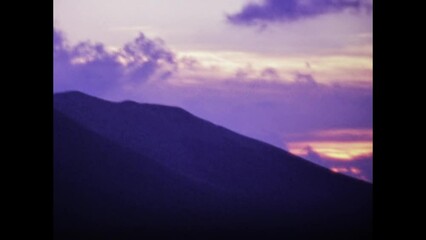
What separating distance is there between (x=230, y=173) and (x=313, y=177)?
11.5 feet

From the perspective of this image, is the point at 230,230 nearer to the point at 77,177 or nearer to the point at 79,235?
the point at 79,235

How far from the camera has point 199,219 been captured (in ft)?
72.9

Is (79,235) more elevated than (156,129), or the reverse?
(156,129)

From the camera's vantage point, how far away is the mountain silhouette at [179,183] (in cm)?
2081

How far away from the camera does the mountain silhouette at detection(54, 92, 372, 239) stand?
68.3 feet

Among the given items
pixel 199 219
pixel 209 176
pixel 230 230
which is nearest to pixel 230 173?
pixel 209 176

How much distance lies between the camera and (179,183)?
2634cm
